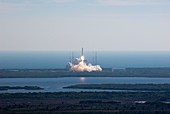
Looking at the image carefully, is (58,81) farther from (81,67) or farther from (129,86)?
(81,67)

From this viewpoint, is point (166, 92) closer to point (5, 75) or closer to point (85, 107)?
point (85, 107)

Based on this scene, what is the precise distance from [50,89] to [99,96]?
447 inches

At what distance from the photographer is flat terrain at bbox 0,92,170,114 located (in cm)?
6569

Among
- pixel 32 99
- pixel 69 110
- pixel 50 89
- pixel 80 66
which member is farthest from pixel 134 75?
pixel 69 110

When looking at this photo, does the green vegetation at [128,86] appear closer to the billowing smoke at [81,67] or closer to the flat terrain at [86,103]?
the flat terrain at [86,103]

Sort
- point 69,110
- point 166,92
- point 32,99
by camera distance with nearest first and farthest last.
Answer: point 69,110 < point 32,99 < point 166,92

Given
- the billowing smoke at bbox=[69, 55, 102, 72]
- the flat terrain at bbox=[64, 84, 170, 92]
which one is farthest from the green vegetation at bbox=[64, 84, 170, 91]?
the billowing smoke at bbox=[69, 55, 102, 72]

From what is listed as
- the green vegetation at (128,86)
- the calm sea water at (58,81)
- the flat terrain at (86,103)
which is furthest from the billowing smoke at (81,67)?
the flat terrain at (86,103)

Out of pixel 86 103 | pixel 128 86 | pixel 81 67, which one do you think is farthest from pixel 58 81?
pixel 86 103

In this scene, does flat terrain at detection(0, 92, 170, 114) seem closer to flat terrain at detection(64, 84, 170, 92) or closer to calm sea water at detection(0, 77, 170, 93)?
flat terrain at detection(64, 84, 170, 92)

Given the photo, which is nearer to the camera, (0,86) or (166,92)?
(166,92)

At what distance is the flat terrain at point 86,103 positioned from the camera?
216ft

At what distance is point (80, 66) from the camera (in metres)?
127

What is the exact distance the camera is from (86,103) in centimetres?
7231
